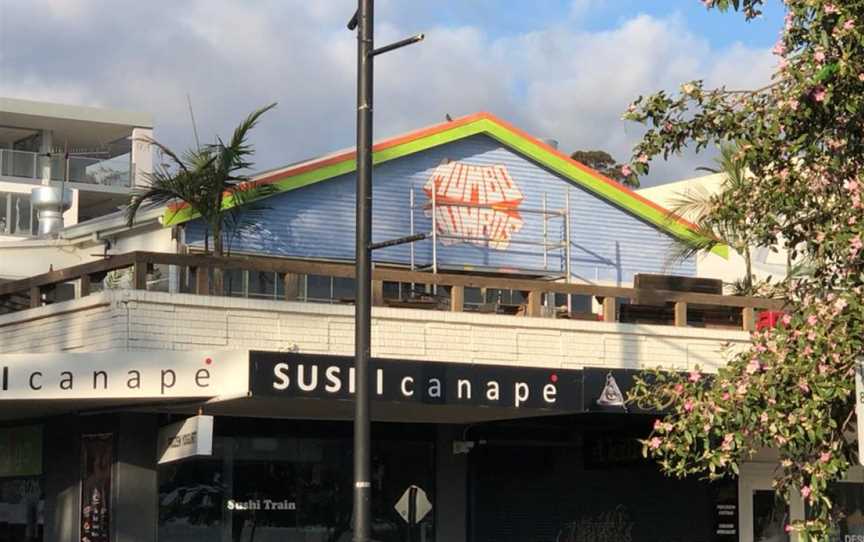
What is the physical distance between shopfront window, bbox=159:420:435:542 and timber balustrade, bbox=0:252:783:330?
2.35 meters

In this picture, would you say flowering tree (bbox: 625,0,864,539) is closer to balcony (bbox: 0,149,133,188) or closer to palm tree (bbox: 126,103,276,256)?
palm tree (bbox: 126,103,276,256)

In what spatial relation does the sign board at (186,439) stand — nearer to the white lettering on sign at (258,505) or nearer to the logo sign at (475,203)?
the white lettering on sign at (258,505)

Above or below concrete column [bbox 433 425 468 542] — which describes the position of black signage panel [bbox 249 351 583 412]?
above

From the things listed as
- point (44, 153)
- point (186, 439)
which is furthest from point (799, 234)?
point (44, 153)

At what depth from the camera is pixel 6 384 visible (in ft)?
58.6

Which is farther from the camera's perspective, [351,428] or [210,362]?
[351,428]

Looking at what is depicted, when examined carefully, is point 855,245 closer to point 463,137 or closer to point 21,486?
point 21,486

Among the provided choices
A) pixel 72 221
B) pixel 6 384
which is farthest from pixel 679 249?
pixel 72 221

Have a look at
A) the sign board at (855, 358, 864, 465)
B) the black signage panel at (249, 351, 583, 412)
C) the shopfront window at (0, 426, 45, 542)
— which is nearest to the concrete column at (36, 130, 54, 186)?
the shopfront window at (0, 426, 45, 542)

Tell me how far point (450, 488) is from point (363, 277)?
895 centimetres

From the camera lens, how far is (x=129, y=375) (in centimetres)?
1769

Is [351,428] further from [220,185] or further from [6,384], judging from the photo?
[6,384]

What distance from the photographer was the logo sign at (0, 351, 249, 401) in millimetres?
17656

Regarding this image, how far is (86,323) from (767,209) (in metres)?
9.96
